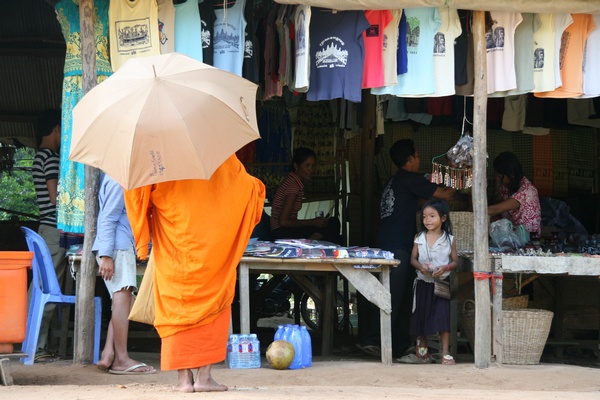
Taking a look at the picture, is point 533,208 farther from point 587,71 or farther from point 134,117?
point 134,117

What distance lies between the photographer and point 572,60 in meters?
7.64

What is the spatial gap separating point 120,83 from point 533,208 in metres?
4.77

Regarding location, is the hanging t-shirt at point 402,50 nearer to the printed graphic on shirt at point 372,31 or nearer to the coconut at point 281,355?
the printed graphic on shirt at point 372,31

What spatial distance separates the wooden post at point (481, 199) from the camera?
24.1ft

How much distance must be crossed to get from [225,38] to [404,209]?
2.30 meters

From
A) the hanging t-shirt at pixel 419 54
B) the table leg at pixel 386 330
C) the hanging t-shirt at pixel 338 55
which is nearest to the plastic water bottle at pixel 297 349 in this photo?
the table leg at pixel 386 330

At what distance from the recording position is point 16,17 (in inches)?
398

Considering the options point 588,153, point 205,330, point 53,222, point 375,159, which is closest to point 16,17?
point 53,222

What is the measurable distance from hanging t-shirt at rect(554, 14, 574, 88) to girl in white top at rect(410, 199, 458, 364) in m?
1.41

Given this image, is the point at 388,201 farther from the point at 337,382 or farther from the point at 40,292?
the point at 40,292

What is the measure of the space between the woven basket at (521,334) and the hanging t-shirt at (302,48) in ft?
8.21

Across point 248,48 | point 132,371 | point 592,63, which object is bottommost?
point 132,371

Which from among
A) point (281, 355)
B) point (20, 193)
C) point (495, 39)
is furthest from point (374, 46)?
point (20, 193)

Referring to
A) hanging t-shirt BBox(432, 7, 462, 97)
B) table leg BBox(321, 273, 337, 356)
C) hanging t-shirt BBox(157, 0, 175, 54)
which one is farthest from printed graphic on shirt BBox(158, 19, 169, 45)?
table leg BBox(321, 273, 337, 356)
